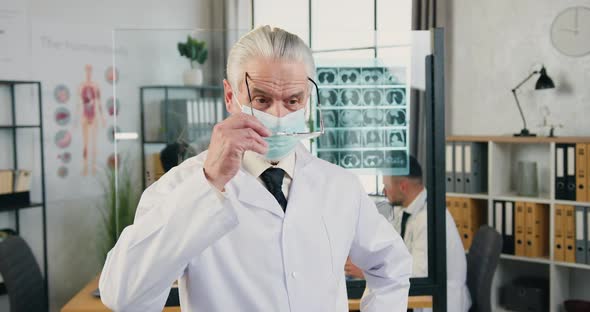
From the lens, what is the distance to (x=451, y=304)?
321 centimetres

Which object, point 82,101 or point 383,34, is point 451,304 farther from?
point 82,101

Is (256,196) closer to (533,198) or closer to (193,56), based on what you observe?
(193,56)

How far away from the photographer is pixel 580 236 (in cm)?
399

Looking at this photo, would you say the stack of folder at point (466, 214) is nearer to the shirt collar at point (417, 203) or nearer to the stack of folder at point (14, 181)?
the shirt collar at point (417, 203)

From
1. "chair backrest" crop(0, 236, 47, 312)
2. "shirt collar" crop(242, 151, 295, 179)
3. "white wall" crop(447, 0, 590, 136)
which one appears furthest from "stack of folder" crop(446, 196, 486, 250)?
"shirt collar" crop(242, 151, 295, 179)

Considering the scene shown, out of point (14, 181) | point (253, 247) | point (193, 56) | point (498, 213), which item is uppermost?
point (193, 56)

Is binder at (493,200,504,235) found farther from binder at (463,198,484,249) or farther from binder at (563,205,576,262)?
binder at (563,205,576,262)

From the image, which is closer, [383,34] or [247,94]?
[247,94]

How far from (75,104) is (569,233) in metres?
3.62

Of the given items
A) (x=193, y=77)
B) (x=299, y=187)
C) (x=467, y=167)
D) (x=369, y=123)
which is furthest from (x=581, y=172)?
(x=299, y=187)

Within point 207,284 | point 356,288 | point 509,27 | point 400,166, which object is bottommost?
point 356,288

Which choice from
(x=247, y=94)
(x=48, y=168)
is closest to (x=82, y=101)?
(x=48, y=168)

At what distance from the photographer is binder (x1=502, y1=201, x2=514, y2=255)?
425cm

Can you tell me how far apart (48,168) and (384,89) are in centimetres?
323
